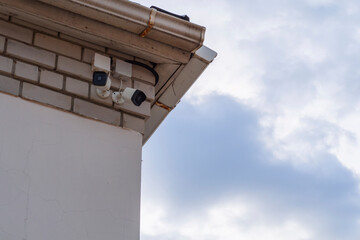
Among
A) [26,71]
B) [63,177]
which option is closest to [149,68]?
[26,71]

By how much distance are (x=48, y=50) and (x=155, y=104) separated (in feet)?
5.30

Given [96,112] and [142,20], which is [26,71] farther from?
[142,20]

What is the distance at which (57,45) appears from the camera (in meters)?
7.27

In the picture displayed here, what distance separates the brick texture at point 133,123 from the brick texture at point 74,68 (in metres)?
0.55

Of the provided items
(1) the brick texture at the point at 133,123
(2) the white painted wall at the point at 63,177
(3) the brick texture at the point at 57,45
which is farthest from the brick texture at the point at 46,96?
(1) the brick texture at the point at 133,123

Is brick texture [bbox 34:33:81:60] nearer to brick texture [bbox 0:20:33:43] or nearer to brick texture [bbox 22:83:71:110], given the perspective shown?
brick texture [bbox 0:20:33:43]

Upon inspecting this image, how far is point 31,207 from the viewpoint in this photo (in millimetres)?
6172

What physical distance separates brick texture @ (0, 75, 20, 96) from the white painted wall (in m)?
0.11

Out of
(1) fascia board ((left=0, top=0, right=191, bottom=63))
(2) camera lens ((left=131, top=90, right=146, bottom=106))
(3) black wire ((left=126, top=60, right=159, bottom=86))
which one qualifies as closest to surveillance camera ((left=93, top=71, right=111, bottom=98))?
(2) camera lens ((left=131, top=90, right=146, bottom=106))

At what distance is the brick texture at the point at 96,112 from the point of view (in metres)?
7.08

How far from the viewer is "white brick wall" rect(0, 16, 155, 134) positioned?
22.5 ft

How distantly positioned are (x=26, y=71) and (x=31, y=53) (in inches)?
8.9

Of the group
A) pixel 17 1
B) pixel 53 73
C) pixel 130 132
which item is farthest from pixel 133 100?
pixel 17 1

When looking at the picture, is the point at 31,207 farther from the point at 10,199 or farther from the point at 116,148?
the point at 116,148
